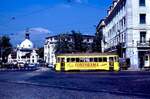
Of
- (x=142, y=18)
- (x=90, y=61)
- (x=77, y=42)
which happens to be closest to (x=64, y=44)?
(x=77, y=42)

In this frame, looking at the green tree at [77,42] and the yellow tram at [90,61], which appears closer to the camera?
the yellow tram at [90,61]

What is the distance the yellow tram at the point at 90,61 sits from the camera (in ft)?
183

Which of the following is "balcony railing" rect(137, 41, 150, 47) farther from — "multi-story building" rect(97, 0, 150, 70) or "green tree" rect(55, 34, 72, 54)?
"green tree" rect(55, 34, 72, 54)

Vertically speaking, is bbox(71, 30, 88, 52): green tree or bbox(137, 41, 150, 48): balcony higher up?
bbox(71, 30, 88, 52): green tree

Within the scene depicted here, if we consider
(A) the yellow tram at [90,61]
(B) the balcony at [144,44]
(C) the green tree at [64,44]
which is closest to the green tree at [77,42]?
(C) the green tree at [64,44]

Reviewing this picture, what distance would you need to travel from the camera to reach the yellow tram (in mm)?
55906

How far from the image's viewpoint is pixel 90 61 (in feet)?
185

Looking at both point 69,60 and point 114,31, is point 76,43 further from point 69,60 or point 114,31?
point 69,60

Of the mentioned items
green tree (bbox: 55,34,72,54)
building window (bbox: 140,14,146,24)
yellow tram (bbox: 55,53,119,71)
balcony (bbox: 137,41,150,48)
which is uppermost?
building window (bbox: 140,14,146,24)

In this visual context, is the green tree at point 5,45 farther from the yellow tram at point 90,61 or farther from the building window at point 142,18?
the yellow tram at point 90,61

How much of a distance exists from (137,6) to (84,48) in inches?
1637

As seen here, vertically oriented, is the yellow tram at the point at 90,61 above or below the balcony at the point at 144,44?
below

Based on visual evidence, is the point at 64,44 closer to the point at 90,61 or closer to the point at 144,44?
the point at 144,44

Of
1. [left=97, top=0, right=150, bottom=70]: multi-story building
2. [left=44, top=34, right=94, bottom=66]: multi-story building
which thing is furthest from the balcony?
[left=44, top=34, right=94, bottom=66]: multi-story building
